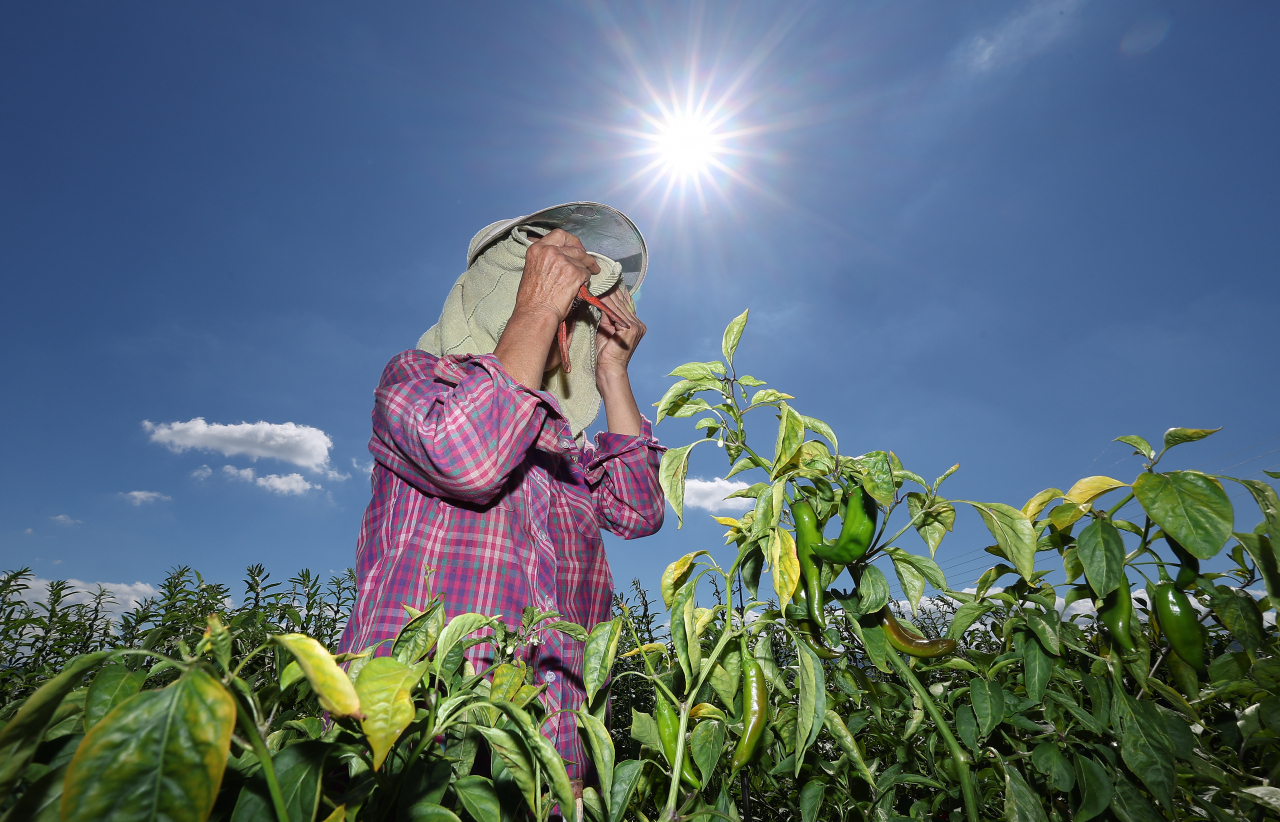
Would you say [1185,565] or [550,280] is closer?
[1185,565]

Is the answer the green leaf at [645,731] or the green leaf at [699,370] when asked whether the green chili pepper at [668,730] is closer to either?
the green leaf at [645,731]

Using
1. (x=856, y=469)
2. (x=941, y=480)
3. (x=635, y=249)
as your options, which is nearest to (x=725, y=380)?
(x=856, y=469)

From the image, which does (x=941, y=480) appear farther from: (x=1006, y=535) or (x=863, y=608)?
(x=863, y=608)

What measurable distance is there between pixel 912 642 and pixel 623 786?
0.46 meters

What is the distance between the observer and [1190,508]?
732 millimetres

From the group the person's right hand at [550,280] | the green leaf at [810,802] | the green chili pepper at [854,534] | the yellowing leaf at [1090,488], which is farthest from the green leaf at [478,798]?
the person's right hand at [550,280]

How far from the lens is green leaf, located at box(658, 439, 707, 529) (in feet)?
3.08

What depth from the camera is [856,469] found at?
2.77 ft

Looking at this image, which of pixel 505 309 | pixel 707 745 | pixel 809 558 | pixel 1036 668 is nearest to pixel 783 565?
pixel 809 558

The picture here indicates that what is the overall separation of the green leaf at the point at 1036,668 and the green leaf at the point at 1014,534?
15 cm

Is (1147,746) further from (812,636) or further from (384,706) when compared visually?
(384,706)

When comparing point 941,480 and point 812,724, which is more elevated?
point 941,480

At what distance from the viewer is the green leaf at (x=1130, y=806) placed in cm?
83

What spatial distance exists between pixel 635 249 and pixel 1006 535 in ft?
6.10
